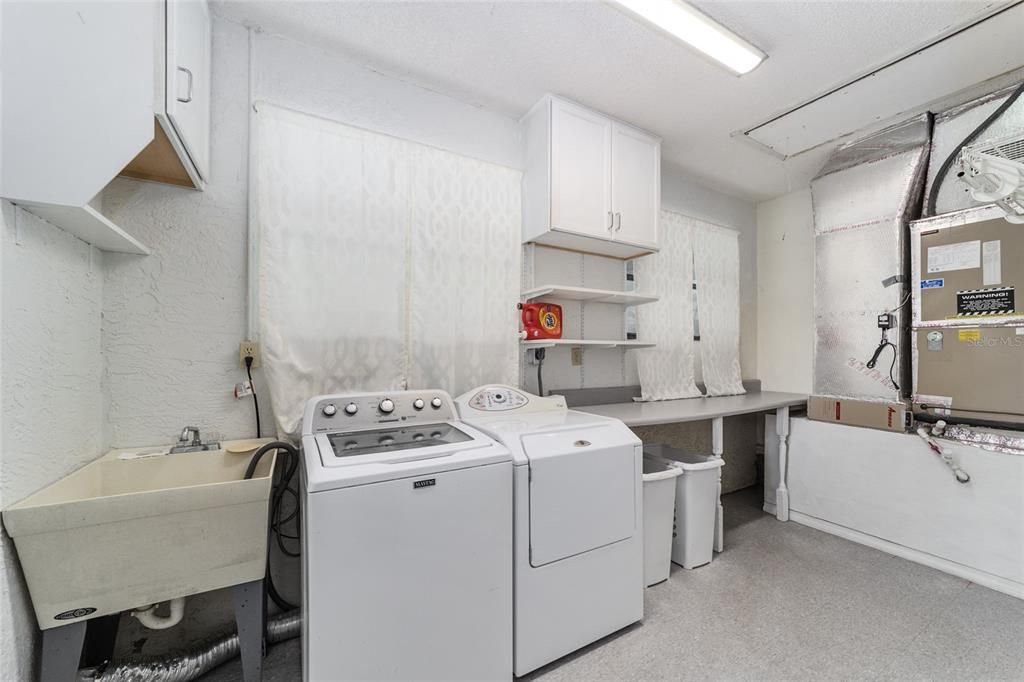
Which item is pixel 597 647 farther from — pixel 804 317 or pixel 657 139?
pixel 804 317

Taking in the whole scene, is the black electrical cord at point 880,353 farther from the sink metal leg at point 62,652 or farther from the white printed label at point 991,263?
the sink metal leg at point 62,652

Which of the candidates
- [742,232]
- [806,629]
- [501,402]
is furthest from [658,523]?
[742,232]

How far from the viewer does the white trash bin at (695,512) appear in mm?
2316

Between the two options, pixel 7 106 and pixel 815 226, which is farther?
pixel 815 226

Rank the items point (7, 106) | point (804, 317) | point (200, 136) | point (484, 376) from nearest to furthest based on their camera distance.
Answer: point (7, 106), point (200, 136), point (484, 376), point (804, 317)

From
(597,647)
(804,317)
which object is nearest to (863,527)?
(804,317)

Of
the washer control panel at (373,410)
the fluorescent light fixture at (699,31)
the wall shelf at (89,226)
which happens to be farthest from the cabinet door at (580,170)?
the wall shelf at (89,226)

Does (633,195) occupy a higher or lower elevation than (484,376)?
higher

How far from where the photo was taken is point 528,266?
2592mm

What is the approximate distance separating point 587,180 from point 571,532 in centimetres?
197

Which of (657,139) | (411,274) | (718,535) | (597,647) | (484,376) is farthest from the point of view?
(657,139)

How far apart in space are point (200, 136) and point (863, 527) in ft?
14.1

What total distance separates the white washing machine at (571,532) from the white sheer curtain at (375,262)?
1.91 ft

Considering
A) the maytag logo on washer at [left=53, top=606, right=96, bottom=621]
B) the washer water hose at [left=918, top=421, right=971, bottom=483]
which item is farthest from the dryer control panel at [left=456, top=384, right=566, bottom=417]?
the washer water hose at [left=918, top=421, right=971, bottom=483]
